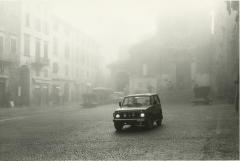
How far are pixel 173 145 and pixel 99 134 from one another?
4.10 m

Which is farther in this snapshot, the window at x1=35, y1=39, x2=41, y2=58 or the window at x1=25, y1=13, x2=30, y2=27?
the window at x1=35, y1=39, x2=41, y2=58

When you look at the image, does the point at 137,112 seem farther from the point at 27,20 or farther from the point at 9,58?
the point at 27,20

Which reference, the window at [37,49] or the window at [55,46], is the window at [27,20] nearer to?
the window at [37,49]

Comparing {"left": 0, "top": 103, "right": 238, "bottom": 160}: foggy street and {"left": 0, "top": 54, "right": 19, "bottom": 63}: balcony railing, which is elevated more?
{"left": 0, "top": 54, "right": 19, "bottom": 63}: balcony railing

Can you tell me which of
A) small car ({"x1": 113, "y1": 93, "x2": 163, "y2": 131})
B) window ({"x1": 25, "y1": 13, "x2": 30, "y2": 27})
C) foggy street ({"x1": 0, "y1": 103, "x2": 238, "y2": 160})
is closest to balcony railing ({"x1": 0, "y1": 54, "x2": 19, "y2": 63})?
window ({"x1": 25, "y1": 13, "x2": 30, "y2": 27})

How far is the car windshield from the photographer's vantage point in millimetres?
15174

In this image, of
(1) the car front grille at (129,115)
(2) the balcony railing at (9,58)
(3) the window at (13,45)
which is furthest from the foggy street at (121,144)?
(3) the window at (13,45)

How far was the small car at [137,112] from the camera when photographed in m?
14.2

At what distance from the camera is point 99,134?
13.8 meters

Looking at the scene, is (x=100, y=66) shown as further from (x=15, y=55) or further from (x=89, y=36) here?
(x=15, y=55)

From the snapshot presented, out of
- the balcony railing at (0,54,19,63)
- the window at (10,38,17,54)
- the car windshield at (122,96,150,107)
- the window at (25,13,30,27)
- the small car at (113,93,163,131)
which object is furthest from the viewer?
the window at (25,13,30,27)

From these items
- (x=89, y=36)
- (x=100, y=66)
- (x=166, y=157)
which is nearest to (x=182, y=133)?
(x=166, y=157)

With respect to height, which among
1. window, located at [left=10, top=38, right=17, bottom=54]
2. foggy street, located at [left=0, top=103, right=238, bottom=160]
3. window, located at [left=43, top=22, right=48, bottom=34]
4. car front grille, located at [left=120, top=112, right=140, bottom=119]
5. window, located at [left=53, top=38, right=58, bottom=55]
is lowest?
foggy street, located at [left=0, top=103, right=238, bottom=160]

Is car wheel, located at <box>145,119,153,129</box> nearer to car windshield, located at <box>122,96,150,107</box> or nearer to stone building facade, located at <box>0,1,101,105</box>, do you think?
car windshield, located at <box>122,96,150,107</box>
